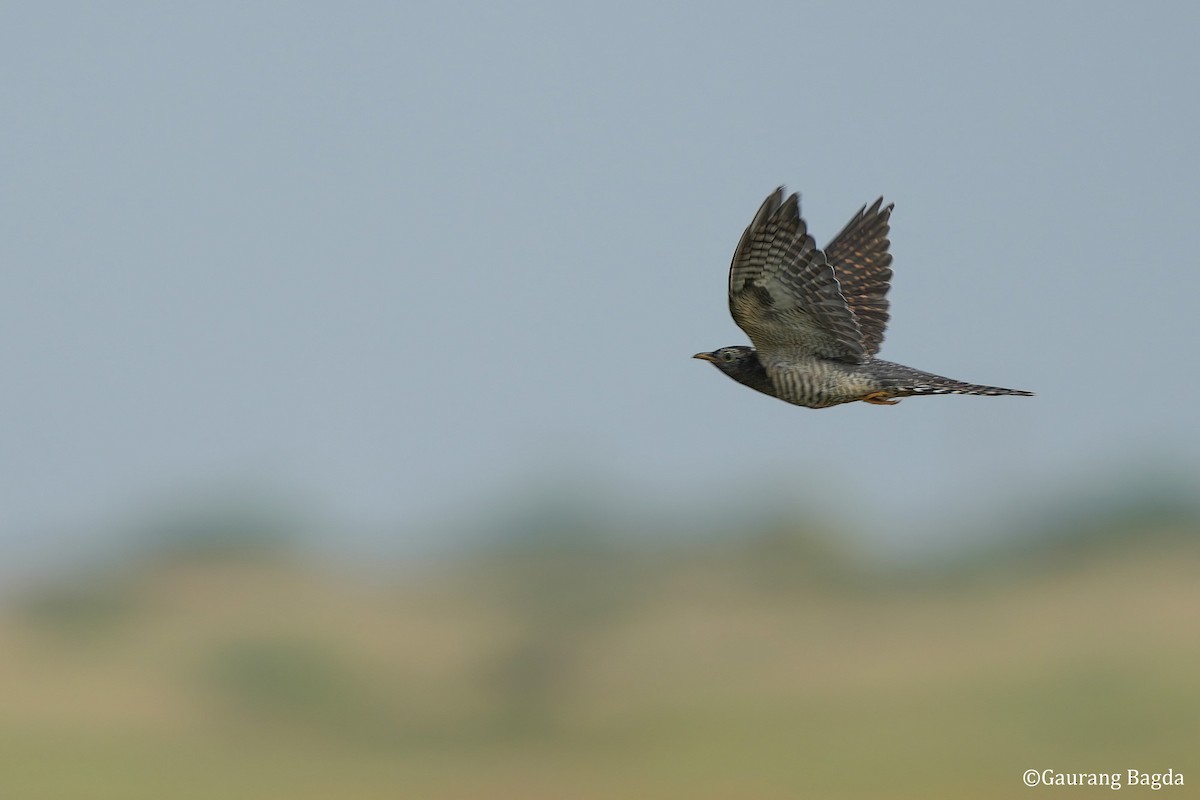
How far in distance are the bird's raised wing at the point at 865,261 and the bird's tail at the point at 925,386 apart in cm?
115

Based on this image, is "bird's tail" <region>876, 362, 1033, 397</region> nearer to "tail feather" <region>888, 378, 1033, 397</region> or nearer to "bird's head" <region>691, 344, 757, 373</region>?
"tail feather" <region>888, 378, 1033, 397</region>

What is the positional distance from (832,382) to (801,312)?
1.55 feet

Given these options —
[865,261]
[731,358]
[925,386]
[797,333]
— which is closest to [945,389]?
[925,386]

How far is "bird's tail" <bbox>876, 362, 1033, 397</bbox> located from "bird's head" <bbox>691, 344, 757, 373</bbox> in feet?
2.62

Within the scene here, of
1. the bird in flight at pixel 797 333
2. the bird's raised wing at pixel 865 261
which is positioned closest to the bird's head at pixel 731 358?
the bird in flight at pixel 797 333

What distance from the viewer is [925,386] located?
328 inches

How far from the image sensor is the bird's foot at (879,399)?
28.1 feet

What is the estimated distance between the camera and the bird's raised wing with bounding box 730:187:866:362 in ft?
25.7

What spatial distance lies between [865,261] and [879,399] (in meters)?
1.58

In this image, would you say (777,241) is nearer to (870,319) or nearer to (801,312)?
(801,312)

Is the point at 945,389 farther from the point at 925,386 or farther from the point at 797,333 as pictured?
the point at 797,333

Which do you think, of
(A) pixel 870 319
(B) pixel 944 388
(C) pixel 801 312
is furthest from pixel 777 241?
(A) pixel 870 319

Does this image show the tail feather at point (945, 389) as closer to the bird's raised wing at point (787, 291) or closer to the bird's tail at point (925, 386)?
the bird's tail at point (925, 386)

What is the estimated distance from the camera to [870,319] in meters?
9.67
